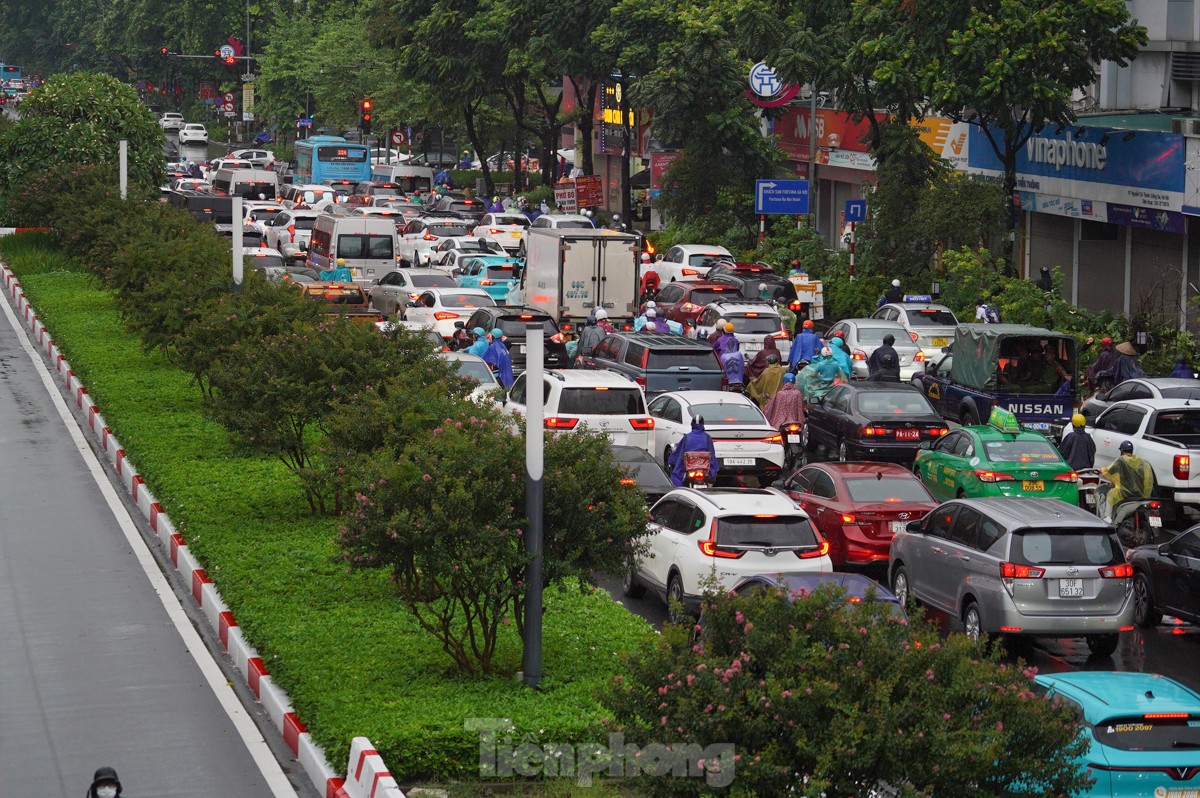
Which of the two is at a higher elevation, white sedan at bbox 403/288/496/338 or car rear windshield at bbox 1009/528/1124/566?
white sedan at bbox 403/288/496/338

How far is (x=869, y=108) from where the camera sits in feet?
146

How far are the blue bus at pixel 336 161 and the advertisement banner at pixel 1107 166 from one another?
44.8 m

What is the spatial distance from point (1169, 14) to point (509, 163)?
198 ft

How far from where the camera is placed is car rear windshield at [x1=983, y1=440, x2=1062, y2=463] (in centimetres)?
2233

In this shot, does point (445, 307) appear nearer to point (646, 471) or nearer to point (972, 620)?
point (646, 471)

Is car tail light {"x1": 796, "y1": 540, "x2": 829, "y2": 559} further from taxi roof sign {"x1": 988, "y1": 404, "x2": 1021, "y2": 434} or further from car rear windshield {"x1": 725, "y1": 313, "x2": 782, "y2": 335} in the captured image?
car rear windshield {"x1": 725, "y1": 313, "x2": 782, "y2": 335}

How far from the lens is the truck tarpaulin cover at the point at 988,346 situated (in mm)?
27422

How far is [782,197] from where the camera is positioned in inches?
1976

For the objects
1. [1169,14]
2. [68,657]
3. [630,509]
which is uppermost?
[1169,14]

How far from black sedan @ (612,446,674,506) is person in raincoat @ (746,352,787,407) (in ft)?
19.7

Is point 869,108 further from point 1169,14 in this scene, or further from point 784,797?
point 784,797

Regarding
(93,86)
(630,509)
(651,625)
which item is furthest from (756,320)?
(93,86)

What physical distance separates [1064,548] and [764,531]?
2.80 m

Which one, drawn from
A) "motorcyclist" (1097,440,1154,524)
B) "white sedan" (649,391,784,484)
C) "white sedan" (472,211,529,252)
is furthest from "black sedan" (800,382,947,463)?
"white sedan" (472,211,529,252)
